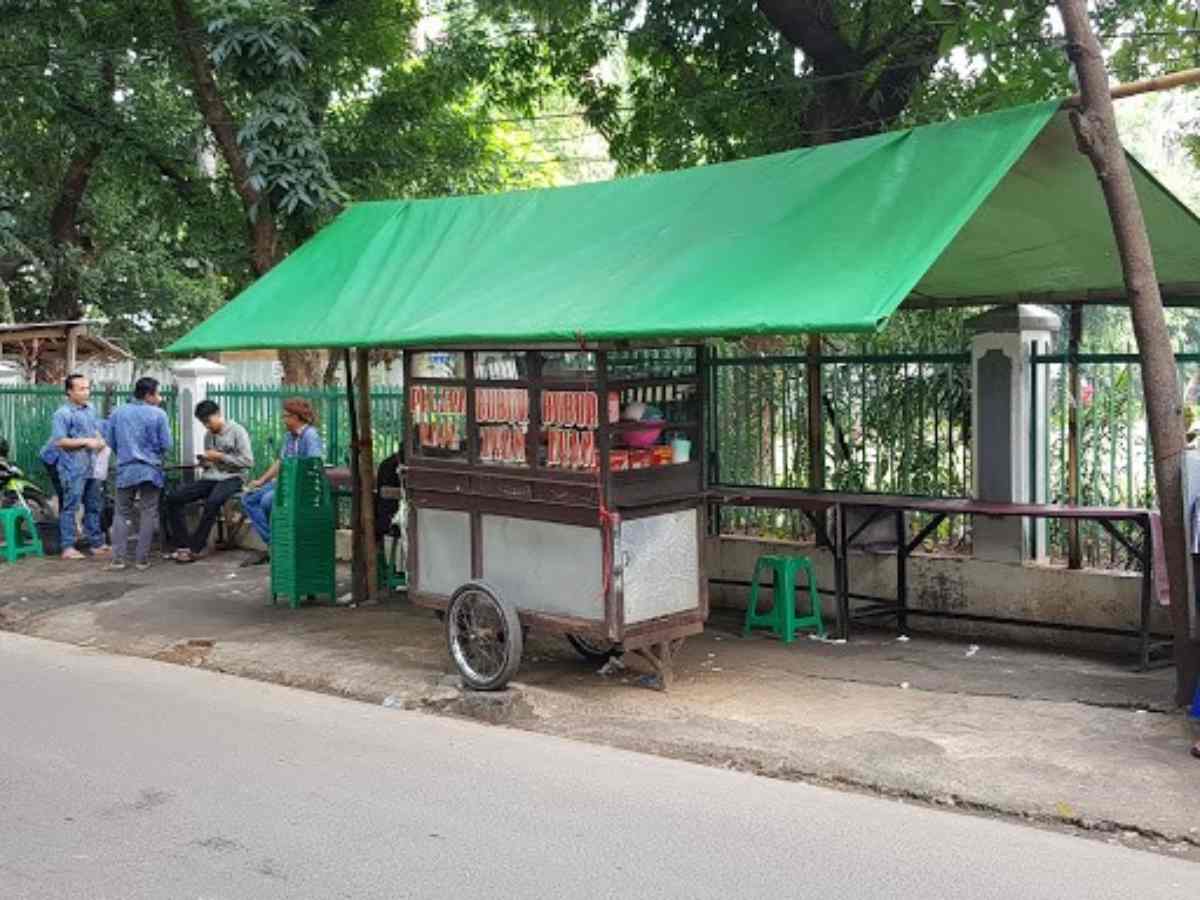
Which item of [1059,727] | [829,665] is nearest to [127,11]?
[829,665]

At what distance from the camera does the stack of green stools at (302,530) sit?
10.3m

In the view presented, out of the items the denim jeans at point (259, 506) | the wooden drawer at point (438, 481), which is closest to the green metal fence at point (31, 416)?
the denim jeans at point (259, 506)

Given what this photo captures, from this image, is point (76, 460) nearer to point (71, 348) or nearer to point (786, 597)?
point (71, 348)

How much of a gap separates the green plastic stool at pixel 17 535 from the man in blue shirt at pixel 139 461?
1156 mm

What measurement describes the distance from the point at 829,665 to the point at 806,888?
12.0ft

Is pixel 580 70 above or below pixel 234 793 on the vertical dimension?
above

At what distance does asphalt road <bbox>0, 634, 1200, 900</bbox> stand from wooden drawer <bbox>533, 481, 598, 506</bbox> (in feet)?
4.27

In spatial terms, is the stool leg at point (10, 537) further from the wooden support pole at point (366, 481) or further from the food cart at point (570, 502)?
the food cart at point (570, 502)

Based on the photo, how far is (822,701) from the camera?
7387 millimetres

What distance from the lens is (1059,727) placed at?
673 cm

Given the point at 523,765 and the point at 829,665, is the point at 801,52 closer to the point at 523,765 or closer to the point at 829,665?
the point at 829,665

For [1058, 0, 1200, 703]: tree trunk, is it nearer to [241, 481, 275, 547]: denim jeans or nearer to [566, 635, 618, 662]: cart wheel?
[566, 635, 618, 662]: cart wheel

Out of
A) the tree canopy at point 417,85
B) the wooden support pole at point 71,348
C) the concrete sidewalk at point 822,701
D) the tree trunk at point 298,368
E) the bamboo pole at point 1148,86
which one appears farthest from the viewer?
the wooden support pole at point 71,348

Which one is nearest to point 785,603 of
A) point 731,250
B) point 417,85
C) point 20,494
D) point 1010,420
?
point 1010,420
